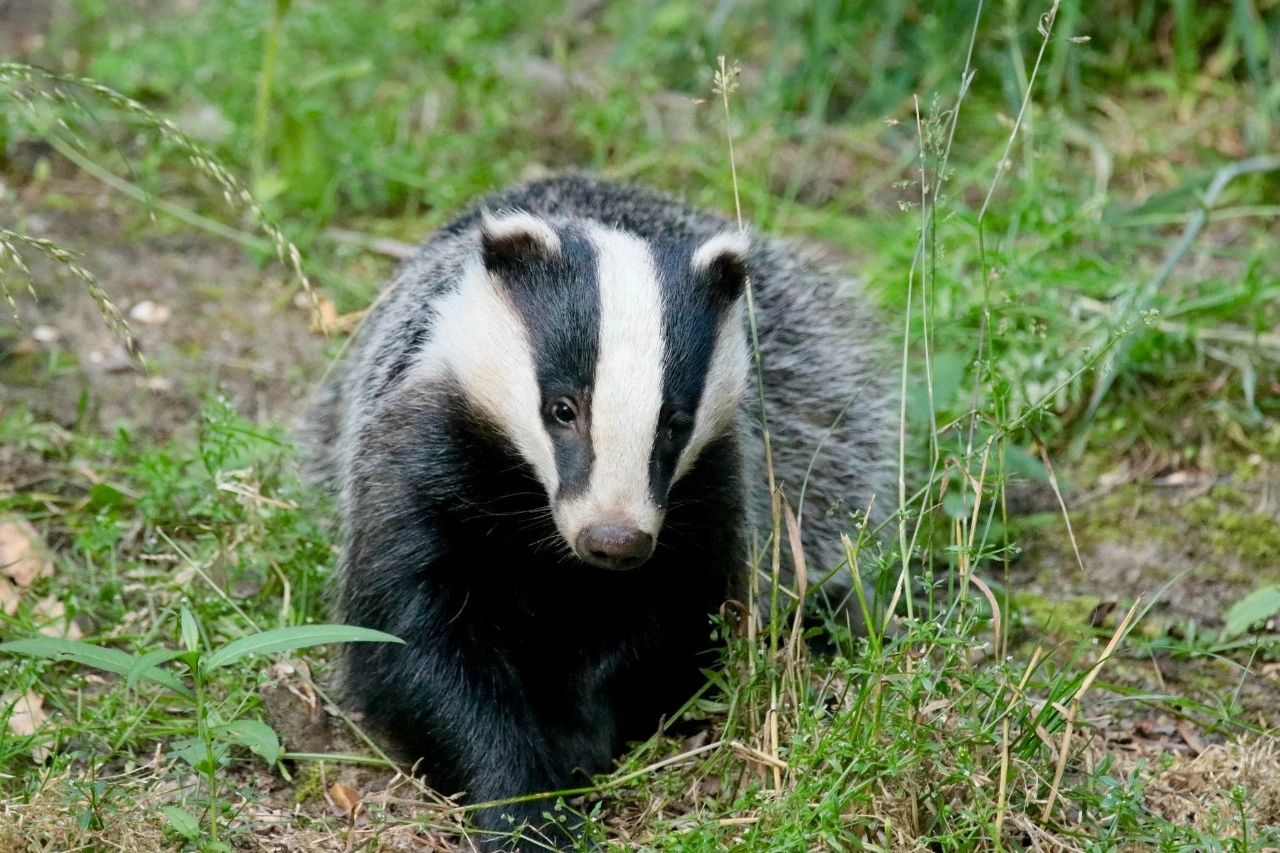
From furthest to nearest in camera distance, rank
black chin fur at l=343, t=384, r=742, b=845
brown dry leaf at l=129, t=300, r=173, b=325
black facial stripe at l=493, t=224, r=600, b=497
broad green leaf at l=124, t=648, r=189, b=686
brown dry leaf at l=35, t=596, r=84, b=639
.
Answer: brown dry leaf at l=129, t=300, r=173, b=325 < brown dry leaf at l=35, t=596, r=84, b=639 < black chin fur at l=343, t=384, r=742, b=845 < black facial stripe at l=493, t=224, r=600, b=497 < broad green leaf at l=124, t=648, r=189, b=686

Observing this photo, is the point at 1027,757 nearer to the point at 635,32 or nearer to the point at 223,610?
the point at 223,610

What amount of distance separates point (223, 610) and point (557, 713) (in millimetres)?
863

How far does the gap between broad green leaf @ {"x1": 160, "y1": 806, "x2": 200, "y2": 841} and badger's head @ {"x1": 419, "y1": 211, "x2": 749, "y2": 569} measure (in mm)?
824

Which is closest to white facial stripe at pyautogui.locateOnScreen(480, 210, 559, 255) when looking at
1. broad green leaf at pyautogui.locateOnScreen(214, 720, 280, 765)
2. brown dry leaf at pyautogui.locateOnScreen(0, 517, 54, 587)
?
broad green leaf at pyautogui.locateOnScreen(214, 720, 280, 765)

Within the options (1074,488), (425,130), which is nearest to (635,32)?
(425,130)

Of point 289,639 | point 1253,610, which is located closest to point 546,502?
point 289,639

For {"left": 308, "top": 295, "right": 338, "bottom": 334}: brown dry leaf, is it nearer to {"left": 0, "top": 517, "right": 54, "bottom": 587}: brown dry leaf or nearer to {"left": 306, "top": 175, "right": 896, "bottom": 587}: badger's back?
{"left": 306, "top": 175, "right": 896, "bottom": 587}: badger's back

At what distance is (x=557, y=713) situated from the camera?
344 centimetres

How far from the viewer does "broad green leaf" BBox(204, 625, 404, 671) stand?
8.90 ft

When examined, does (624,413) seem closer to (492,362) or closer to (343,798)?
(492,362)

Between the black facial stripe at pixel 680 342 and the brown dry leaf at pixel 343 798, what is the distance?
931 millimetres

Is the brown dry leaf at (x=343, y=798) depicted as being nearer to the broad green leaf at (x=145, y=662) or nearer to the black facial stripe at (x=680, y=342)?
the broad green leaf at (x=145, y=662)

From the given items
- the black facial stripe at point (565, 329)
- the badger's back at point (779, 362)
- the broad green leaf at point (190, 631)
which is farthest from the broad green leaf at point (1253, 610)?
the broad green leaf at point (190, 631)

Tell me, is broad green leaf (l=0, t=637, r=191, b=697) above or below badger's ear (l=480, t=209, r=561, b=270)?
below
